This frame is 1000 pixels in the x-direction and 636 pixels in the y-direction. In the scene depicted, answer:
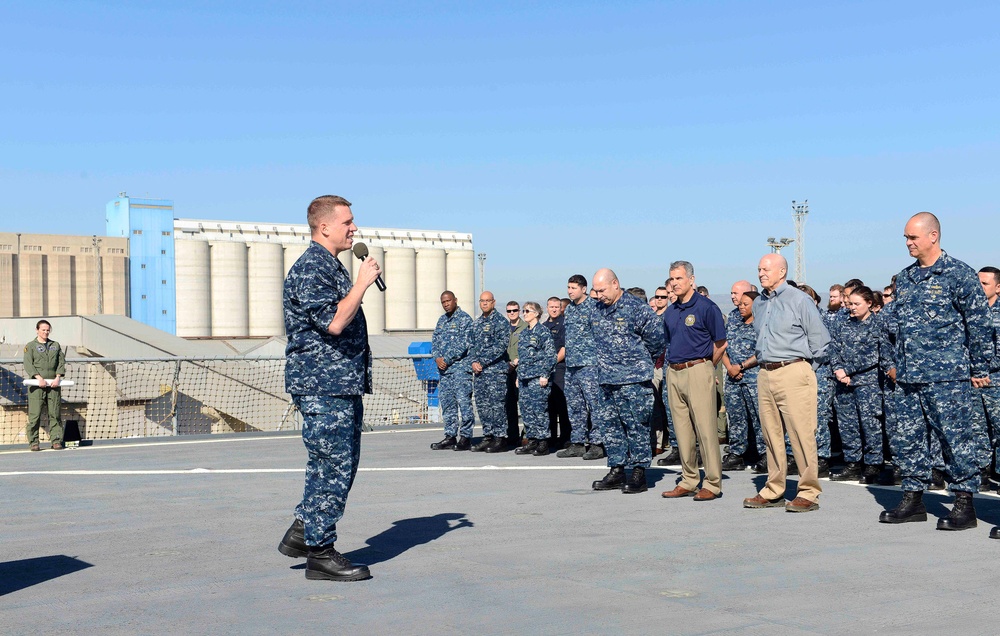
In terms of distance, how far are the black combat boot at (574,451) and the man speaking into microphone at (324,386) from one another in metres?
7.20

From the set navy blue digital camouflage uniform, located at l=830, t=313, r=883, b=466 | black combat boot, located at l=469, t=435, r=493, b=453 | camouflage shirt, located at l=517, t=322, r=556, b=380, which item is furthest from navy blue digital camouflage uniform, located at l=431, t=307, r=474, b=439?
navy blue digital camouflage uniform, located at l=830, t=313, r=883, b=466

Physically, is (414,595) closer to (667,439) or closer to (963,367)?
(963,367)

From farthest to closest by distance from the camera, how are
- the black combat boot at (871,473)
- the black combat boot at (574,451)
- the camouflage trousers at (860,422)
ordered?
the black combat boot at (574,451) < the camouflage trousers at (860,422) < the black combat boot at (871,473)

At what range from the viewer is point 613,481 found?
31.2ft

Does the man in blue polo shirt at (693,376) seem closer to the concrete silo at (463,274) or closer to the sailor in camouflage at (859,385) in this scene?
the sailor in camouflage at (859,385)

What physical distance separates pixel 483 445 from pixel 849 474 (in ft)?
16.8

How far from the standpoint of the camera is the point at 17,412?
83.9 ft

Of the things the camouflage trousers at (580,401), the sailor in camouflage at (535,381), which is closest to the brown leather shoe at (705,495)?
the camouflage trousers at (580,401)

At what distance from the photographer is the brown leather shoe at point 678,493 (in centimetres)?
907

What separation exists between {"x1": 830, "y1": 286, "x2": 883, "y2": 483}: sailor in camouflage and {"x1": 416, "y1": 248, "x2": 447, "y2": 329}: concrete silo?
71.9 meters

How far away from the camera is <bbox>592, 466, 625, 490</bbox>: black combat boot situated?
9508 millimetres

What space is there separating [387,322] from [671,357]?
71.5 metres

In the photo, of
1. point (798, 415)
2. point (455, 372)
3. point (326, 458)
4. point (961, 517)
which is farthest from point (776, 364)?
point (455, 372)

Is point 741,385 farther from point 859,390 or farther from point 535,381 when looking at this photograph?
point 535,381
